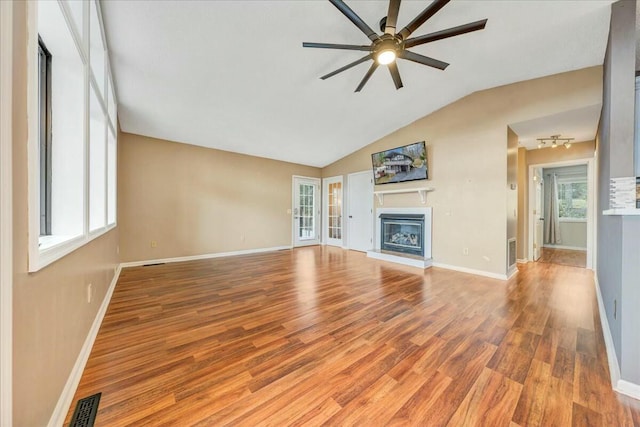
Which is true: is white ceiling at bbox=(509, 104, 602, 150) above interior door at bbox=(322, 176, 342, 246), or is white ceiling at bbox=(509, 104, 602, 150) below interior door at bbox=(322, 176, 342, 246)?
above

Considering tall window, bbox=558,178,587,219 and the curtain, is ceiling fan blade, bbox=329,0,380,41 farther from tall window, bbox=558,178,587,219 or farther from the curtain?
tall window, bbox=558,178,587,219

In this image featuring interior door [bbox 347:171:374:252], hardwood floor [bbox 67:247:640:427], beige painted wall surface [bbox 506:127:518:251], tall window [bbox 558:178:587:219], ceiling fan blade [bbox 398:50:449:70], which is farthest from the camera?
tall window [bbox 558:178:587:219]

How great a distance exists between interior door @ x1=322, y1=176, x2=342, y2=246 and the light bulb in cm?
445

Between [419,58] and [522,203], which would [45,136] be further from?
[522,203]

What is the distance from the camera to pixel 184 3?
7.11 feet

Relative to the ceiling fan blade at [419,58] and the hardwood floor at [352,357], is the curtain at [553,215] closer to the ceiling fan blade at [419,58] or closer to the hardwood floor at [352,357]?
the hardwood floor at [352,357]

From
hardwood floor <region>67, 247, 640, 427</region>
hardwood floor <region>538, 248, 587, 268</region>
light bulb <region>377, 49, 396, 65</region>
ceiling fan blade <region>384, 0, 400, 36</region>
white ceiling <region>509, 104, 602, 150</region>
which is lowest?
hardwood floor <region>67, 247, 640, 427</region>

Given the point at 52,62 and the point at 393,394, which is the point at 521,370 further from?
the point at 52,62

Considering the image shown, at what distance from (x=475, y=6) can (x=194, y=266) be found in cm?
535

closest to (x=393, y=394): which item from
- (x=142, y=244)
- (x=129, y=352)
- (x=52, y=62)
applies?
(x=129, y=352)

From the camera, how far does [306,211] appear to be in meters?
7.17

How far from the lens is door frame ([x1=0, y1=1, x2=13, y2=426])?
0.75 metres

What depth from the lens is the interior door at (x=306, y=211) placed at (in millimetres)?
6848

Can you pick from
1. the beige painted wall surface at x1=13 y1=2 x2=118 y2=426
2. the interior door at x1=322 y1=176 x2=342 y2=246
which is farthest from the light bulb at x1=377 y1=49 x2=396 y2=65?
the interior door at x1=322 y1=176 x2=342 y2=246
